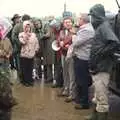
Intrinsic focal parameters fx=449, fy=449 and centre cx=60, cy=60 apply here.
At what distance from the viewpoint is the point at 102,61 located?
24.2 feet

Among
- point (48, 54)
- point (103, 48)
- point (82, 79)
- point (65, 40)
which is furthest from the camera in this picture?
point (48, 54)

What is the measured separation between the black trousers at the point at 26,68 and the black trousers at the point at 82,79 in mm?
3144

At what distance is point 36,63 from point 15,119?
526cm

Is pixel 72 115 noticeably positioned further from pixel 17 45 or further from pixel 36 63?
pixel 36 63

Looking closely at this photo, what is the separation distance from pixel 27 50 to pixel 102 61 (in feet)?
15.6

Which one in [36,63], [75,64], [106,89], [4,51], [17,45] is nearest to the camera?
[106,89]

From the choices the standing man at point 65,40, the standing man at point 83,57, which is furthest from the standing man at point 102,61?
the standing man at point 65,40

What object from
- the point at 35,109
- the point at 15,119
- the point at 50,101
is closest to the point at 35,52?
the point at 50,101

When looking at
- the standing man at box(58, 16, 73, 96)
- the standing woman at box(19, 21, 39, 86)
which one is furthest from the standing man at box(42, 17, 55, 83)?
the standing man at box(58, 16, 73, 96)

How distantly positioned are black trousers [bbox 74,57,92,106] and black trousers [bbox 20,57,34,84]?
314 cm

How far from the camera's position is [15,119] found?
8258 millimetres

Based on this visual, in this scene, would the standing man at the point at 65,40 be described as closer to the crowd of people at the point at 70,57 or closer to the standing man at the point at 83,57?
the crowd of people at the point at 70,57

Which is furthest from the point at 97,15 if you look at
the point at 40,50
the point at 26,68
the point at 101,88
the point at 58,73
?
the point at 40,50

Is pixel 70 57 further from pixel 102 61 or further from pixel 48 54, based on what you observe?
pixel 48 54
